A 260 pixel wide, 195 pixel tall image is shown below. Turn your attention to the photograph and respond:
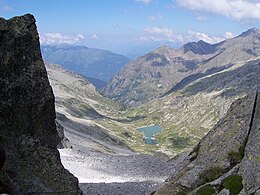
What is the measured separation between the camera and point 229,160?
3038 centimetres

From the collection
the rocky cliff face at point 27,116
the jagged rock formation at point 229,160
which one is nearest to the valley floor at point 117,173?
the jagged rock formation at point 229,160

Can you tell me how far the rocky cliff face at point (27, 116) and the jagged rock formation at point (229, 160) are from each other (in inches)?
431

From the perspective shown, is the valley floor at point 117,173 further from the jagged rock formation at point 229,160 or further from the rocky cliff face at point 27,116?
the rocky cliff face at point 27,116

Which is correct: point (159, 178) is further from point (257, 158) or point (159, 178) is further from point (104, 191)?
point (257, 158)

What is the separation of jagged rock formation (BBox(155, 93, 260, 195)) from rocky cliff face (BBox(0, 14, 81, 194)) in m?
11.0

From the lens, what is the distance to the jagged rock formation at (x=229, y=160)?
84.4ft

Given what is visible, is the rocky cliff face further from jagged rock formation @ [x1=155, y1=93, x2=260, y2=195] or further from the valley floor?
the valley floor

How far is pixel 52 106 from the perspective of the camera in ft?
83.4

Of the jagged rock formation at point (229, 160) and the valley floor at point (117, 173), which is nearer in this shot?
the jagged rock formation at point (229, 160)

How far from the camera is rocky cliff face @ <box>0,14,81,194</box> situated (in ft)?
74.8

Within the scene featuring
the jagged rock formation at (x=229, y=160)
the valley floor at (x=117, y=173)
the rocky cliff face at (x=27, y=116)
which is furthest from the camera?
the valley floor at (x=117, y=173)

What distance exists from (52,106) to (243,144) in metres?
17.0

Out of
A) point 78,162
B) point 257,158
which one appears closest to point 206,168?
point 257,158

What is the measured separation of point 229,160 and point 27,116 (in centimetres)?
1742
